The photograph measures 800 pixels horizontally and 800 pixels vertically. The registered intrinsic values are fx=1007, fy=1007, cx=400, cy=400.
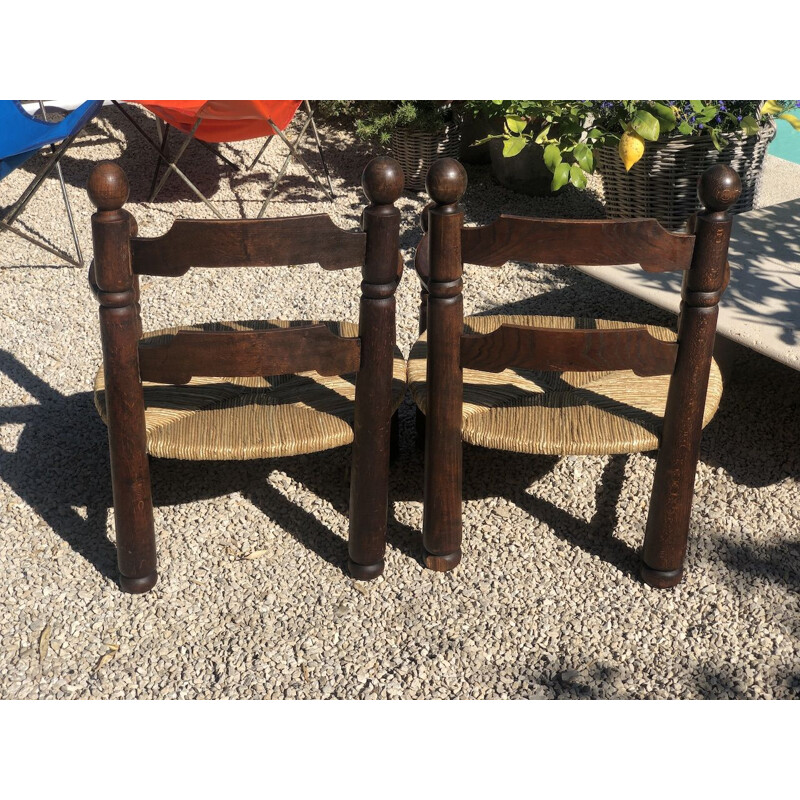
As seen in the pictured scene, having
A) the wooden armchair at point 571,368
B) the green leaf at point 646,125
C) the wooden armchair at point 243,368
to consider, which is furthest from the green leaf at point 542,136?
the wooden armchair at point 243,368

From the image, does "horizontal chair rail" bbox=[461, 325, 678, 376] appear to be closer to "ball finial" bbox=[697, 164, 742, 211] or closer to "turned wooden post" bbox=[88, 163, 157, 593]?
"ball finial" bbox=[697, 164, 742, 211]

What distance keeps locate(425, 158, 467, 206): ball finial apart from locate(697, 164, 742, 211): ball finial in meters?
0.53

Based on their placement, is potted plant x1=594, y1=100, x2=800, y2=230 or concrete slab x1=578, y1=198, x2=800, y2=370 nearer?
concrete slab x1=578, y1=198, x2=800, y2=370

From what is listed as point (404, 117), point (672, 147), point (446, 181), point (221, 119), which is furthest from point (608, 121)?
point (446, 181)

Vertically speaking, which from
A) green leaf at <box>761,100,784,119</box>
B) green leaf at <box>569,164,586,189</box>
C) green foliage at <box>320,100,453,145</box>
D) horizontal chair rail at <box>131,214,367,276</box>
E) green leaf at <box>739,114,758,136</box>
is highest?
horizontal chair rail at <box>131,214,367,276</box>

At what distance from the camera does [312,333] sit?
244 centimetres

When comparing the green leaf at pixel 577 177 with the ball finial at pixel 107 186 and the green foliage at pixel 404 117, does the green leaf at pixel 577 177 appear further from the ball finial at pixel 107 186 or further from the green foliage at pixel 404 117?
the ball finial at pixel 107 186

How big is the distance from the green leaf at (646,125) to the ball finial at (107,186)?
9.92 feet

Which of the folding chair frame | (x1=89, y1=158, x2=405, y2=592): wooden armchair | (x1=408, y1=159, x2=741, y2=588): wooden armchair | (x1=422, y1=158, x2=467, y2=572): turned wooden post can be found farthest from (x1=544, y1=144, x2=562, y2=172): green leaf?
(x1=422, y1=158, x2=467, y2=572): turned wooden post

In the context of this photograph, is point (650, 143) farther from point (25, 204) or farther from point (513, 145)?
point (25, 204)

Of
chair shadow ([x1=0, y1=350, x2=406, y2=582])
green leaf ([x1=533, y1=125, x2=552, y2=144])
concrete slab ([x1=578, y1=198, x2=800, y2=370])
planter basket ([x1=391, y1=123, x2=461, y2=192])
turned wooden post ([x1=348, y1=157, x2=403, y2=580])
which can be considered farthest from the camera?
planter basket ([x1=391, y1=123, x2=461, y2=192])

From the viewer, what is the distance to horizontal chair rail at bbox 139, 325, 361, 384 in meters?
2.40

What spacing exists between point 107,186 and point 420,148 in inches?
143

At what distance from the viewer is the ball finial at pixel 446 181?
2.29 metres
